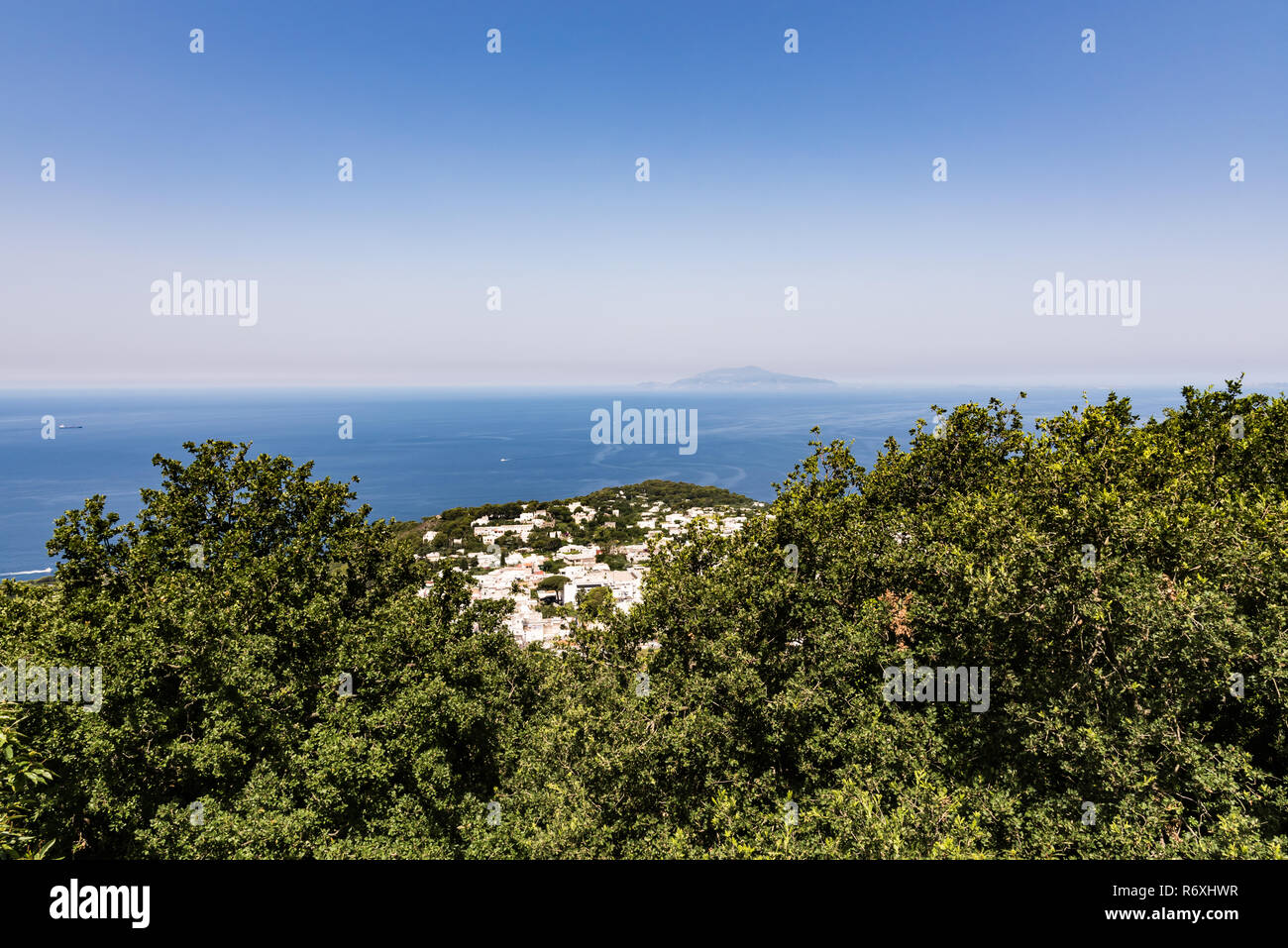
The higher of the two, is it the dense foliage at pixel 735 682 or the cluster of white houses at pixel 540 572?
the dense foliage at pixel 735 682

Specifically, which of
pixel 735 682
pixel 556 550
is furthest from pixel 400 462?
pixel 735 682

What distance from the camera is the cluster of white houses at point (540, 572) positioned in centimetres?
3634

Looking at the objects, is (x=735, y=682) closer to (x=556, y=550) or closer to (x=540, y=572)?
(x=540, y=572)

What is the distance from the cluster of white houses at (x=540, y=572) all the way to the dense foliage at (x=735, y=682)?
16.1 m

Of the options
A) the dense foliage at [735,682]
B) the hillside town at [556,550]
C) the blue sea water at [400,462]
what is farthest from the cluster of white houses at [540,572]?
the blue sea water at [400,462]

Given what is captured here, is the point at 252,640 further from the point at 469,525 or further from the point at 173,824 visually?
the point at 469,525

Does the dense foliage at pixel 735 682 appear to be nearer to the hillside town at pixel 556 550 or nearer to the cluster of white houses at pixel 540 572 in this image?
the cluster of white houses at pixel 540 572

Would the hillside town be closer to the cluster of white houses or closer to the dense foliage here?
the cluster of white houses

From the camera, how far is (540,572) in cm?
5138

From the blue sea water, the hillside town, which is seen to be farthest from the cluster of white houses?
the blue sea water

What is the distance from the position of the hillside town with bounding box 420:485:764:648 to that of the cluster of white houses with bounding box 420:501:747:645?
0.08m
